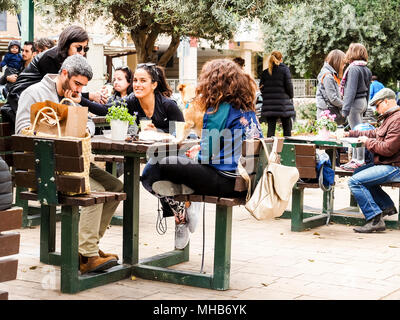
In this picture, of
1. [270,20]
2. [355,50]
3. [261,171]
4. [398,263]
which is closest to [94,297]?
[261,171]

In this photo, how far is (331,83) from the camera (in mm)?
10906

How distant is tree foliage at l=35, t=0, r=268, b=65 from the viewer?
37.0ft

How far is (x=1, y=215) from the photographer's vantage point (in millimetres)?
3852

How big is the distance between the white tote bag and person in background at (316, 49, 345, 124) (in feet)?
17.9

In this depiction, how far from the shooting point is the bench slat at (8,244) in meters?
3.92

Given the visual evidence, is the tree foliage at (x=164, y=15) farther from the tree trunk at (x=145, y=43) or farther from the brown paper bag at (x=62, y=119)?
the brown paper bag at (x=62, y=119)

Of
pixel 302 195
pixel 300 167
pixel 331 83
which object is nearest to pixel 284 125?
pixel 331 83

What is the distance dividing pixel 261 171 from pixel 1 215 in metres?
2.22

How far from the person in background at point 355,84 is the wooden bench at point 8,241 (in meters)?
7.30

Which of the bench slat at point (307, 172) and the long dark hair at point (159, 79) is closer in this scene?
the long dark hair at point (159, 79)

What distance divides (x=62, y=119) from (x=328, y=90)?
21.1 feet

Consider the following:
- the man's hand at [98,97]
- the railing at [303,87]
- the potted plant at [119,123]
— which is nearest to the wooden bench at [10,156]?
the potted plant at [119,123]

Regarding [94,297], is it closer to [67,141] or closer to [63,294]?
[63,294]

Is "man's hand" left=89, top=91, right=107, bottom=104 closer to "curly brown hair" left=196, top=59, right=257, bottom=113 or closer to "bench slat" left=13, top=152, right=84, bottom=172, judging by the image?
"curly brown hair" left=196, top=59, right=257, bottom=113
